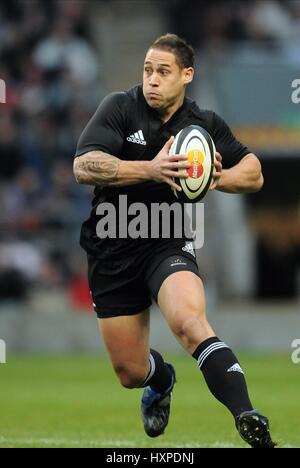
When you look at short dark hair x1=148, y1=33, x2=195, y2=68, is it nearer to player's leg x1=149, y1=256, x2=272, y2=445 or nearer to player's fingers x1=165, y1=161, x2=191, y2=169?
player's fingers x1=165, y1=161, x2=191, y2=169

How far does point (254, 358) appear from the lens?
51.7ft

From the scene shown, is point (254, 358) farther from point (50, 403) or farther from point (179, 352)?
point (50, 403)

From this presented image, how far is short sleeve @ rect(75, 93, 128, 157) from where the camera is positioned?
25.3ft

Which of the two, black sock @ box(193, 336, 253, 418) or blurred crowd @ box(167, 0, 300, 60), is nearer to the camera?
black sock @ box(193, 336, 253, 418)

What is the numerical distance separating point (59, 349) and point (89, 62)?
5.52 meters

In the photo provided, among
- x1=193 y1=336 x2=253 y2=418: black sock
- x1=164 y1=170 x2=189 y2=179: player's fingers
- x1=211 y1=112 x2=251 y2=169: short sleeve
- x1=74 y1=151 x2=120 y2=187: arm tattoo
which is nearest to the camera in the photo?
x1=193 y1=336 x2=253 y2=418: black sock

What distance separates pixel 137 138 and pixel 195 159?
547mm

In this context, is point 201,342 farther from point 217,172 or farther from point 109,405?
point 109,405

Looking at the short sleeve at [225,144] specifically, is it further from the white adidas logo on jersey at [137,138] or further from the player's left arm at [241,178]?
the white adidas logo on jersey at [137,138]

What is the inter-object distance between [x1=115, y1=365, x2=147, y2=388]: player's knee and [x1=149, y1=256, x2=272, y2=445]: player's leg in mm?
799

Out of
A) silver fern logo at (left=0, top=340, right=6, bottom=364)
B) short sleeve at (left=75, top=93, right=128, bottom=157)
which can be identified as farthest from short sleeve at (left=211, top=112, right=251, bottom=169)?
silver fern logo at (left=0, top=340, right=6, bottom=364)

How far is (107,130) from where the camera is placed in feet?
25.4

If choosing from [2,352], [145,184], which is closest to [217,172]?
[145,184]
